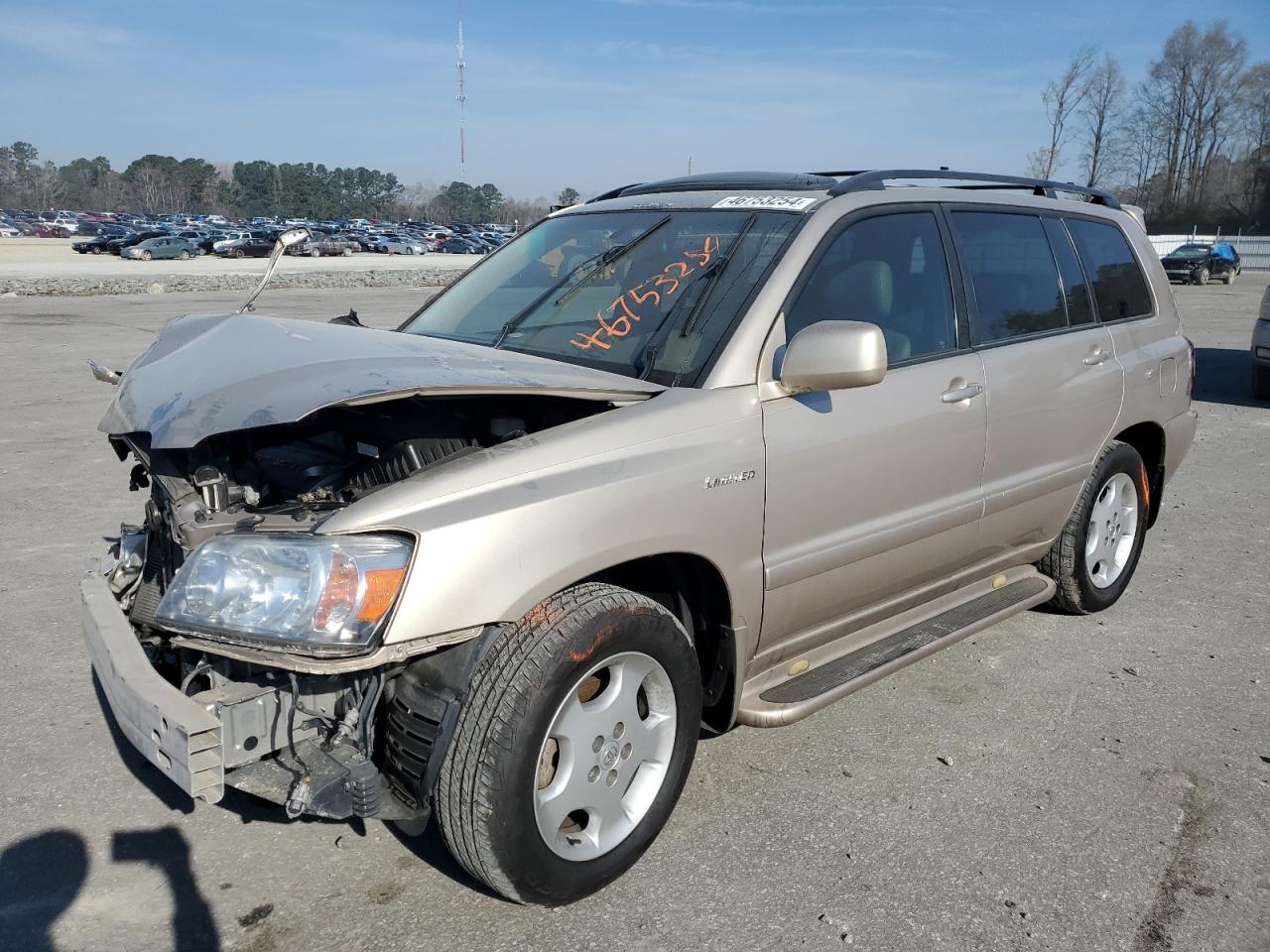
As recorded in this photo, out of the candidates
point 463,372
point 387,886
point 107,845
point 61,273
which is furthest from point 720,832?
point 61,273

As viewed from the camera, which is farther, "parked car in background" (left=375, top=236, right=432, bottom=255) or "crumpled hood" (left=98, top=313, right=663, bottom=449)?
"parked car in background" (left=375, top=236, right=432, bottom=255)

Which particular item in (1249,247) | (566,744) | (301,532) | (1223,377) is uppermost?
(1249,247)

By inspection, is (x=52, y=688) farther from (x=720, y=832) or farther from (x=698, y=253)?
(x=698, y=253)

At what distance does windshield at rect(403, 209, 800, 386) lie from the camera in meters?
3.21

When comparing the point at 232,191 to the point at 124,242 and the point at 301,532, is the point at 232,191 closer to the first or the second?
the point at 124,242

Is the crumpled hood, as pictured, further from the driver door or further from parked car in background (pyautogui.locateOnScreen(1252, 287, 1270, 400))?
parked car in background (pyautogui.locateOnScreen(1252, 287, 1270, 400))

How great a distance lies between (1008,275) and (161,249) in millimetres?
49414

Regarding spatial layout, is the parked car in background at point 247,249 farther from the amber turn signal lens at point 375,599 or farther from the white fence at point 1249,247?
the amber turn signal lens at point 375,599

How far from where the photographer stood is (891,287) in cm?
363

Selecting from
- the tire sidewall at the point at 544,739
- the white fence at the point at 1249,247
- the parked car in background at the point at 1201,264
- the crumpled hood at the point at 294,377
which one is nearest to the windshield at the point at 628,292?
the crumpled hood at the point at 294,377

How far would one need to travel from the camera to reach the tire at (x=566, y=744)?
8.01 ft

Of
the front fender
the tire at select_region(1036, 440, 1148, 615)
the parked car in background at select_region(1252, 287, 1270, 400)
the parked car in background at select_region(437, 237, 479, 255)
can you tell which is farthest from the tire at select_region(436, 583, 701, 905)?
the parked car in background at select_region(437, 237, 479, 255)

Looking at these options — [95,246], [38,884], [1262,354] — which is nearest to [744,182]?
[38,884]

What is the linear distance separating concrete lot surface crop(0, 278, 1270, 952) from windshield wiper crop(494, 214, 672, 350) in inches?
64.0
